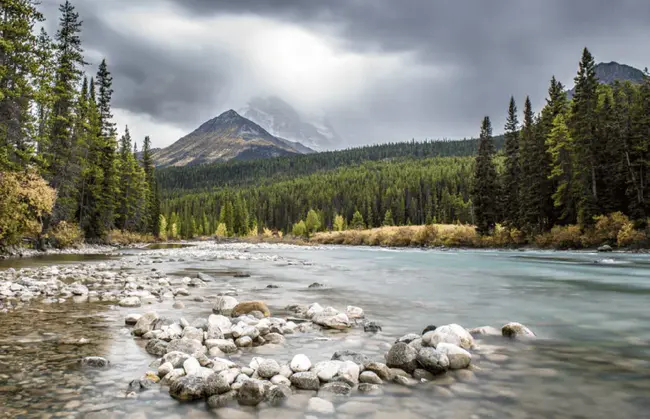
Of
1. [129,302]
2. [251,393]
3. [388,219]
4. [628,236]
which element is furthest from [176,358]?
[388,219]

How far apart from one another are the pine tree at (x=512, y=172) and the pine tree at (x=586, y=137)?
28.9ft

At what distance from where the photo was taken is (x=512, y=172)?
52.3 meters

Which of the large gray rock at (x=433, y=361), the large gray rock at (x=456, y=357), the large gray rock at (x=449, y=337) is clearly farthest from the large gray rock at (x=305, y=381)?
the large gray rock at (x=449, y=337)

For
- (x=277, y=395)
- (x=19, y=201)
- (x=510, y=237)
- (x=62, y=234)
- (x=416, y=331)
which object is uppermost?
(x=19, y=201)

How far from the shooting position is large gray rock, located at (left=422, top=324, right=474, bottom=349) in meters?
6.33

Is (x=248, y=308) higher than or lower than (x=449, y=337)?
lower

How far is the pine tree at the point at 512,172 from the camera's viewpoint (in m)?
47.4

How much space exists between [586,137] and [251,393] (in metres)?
42.8

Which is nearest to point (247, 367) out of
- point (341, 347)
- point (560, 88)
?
point (341, 347)

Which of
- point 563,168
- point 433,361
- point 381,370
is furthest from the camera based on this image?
point 563,168

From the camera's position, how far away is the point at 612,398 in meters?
4.59

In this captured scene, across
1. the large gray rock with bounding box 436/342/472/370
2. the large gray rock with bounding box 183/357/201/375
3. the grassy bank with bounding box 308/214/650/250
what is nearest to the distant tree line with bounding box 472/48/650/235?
the grassy bank with bounding box 308/214/650/250

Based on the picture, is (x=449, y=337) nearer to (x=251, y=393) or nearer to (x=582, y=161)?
(x=251, y=393)

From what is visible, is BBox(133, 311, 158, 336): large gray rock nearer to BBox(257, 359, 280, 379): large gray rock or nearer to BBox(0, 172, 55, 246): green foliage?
BBox(257, 359, 280, 379): large gray rock
